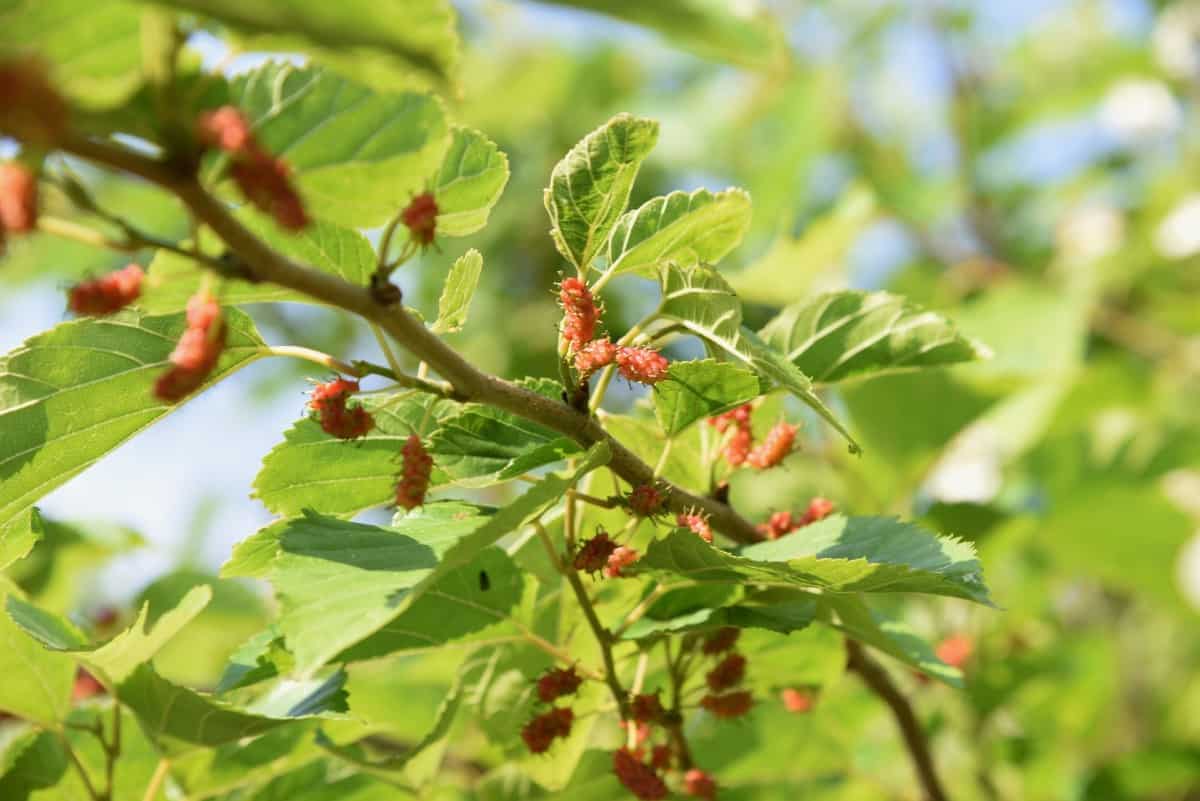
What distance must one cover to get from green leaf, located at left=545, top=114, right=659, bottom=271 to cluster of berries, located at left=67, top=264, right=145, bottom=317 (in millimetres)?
347

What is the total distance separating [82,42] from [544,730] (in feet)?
2.61

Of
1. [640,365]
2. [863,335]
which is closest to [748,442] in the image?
[863,335]

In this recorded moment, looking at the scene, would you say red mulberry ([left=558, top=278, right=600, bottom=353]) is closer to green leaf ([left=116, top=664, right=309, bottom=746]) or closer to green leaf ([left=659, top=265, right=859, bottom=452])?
green leaf ([left=659, top=265, right=859, bottom=452])

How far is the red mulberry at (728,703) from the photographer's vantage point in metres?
1.19

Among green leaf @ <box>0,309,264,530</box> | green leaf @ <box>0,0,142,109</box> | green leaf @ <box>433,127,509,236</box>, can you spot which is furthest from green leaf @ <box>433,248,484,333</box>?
green leaf @ <box>0,0,142,109</box>

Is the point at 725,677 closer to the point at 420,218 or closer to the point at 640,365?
the point at 640,365

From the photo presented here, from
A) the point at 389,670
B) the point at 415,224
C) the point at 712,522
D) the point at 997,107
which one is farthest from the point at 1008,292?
the point at 415,224

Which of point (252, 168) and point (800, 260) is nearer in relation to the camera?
point (252, 168)

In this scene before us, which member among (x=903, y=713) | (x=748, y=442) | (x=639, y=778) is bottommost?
(x=903, y=713)

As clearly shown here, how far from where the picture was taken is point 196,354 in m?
0.73

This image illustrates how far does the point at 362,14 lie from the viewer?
505mm

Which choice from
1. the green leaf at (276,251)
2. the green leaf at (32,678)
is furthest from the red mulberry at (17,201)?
the green leaf at (32,678)

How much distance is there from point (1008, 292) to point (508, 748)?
2142 millimetres

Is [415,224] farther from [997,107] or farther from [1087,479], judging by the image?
[997,107]
